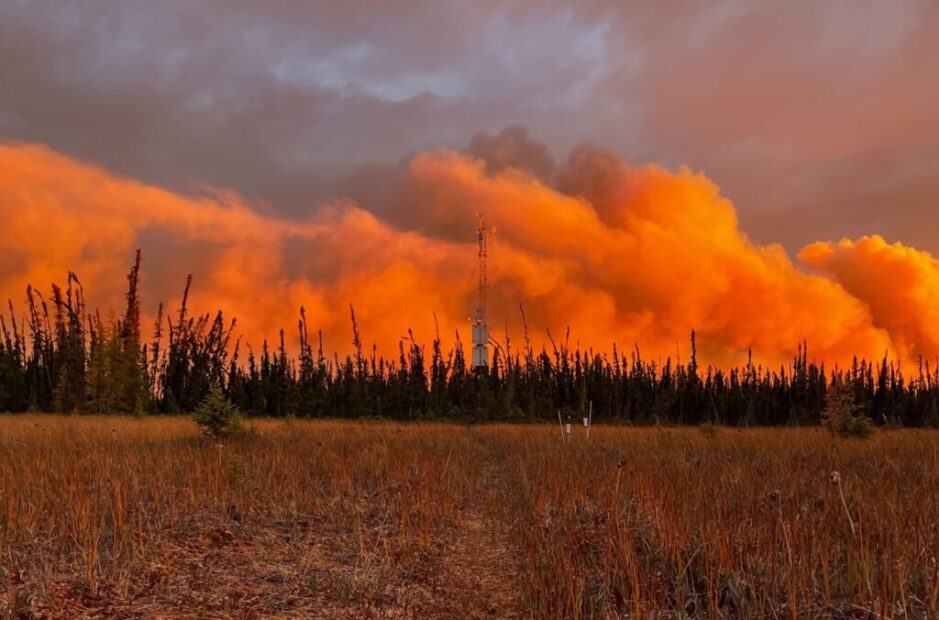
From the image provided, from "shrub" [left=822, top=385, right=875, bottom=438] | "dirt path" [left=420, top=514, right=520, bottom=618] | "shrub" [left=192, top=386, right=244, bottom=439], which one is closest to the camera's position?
"dirt path" [left=420, top=514, right=520, bottom=618]

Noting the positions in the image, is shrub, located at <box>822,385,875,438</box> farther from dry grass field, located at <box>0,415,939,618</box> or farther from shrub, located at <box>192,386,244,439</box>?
shrub, located at <box>192,386,244,439</box>

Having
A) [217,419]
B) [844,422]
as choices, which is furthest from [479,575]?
[844,422]

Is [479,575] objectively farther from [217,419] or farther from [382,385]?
[382,385]

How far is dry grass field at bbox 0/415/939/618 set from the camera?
5266mm

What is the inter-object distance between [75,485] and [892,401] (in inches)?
2774

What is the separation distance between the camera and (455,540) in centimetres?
812

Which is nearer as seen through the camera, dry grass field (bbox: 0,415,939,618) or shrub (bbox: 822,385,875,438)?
dry grass field (bbox: 0,415,939,618)

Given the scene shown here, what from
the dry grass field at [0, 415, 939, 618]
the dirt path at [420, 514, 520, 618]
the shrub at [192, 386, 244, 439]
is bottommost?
the dirt path at [420, 514, 520, 618]

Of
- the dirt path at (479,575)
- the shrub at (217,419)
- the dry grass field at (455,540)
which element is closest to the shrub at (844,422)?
the dry grass field at (455,540)

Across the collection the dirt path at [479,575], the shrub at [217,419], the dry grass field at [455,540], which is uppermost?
the shrub at [217,419]

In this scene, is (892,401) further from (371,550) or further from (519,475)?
(371,550)

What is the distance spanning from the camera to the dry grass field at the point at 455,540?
5.27 m

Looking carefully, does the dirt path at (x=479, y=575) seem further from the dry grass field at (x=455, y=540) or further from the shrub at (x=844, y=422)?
the shrub at (x=844, y=422)

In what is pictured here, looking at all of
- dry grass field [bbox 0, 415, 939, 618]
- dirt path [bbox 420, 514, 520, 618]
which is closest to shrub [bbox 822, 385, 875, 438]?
dry grass field [bbox 0, 415, 939, 618]
